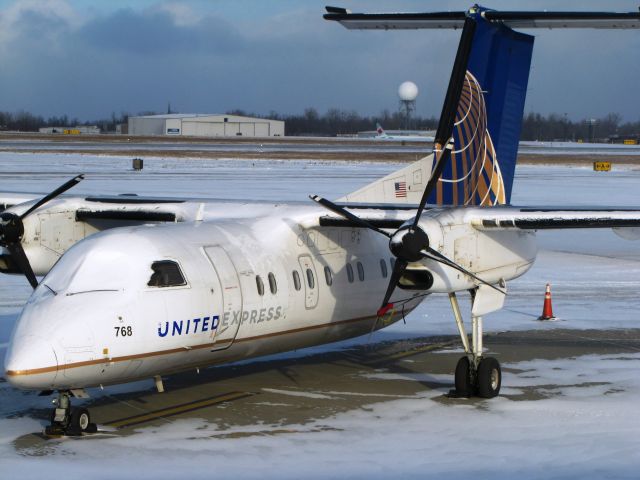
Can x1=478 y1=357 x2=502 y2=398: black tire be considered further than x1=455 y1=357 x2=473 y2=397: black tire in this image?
No

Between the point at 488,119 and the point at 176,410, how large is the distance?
290 inches

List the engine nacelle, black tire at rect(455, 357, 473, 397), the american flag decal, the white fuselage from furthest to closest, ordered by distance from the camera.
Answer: the american flag decal, black tire at rect(455, 357, 473, 397), the engine nacelle, the white fuselage

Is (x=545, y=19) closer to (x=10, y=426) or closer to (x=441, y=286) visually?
(x=441, y=286)

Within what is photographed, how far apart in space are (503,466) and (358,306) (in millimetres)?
4863

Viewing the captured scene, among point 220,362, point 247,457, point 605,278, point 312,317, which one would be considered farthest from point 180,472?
point 605,278

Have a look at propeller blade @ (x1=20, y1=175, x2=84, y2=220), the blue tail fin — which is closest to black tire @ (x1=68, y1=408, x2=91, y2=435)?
propeller blade @ (x1=20, y1=175, x2=84, y2=220)

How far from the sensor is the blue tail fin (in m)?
16.3

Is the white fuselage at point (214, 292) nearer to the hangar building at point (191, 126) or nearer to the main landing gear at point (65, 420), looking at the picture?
the main landing gear at point (65, 420)

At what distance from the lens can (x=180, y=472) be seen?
10.4 m

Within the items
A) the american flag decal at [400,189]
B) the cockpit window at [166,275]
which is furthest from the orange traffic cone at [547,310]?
the cockpit window at [166,275]

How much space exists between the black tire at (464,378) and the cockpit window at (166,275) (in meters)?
4.27

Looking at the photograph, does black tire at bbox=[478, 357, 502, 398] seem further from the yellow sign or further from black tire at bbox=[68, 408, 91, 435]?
the yellow sign

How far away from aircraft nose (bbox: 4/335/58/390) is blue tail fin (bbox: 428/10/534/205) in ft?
24.8

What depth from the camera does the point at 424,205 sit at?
13219 millimetres
